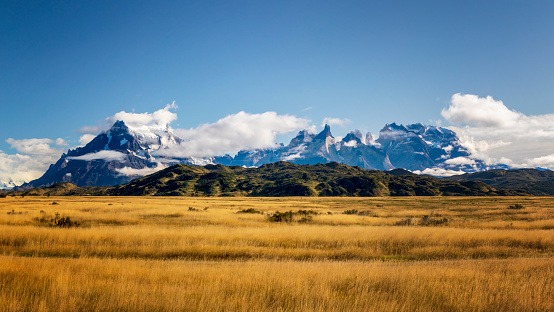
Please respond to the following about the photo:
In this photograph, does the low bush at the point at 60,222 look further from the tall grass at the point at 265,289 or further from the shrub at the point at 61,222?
the tall grass at the point at 265,289

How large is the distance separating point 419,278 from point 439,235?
14035 millimetres

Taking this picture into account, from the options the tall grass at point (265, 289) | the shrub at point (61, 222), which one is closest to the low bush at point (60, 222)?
the shrub at point (61, 222)

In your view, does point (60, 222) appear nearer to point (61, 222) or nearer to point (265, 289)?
point (61, 222)

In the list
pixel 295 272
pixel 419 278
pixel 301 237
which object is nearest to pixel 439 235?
pixel 301 237

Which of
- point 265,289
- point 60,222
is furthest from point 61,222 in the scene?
point 265,289

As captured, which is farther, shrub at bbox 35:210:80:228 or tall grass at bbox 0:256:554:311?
shrub at bbox 35:210:80:228

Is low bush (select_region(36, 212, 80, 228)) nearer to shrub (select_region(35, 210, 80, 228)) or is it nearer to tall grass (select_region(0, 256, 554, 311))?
shrub (select_region(35, 210, 80, 228))

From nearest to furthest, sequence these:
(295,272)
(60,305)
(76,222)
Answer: (60,305), (295,272), (76,222)

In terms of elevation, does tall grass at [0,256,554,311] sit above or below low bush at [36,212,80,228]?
above

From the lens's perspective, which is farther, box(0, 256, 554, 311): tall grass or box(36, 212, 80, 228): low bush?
box(36, 212, 80, 228): low bush

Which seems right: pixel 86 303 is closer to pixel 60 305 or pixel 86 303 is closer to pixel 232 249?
pixel 60 305

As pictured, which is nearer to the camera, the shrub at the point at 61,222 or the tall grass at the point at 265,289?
the tall grass at the point at 265,289

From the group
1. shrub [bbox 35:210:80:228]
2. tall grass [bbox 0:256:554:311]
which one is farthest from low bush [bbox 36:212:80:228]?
tall grass [bbox 0:256:554:311]

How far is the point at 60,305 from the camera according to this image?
632 centimetres
